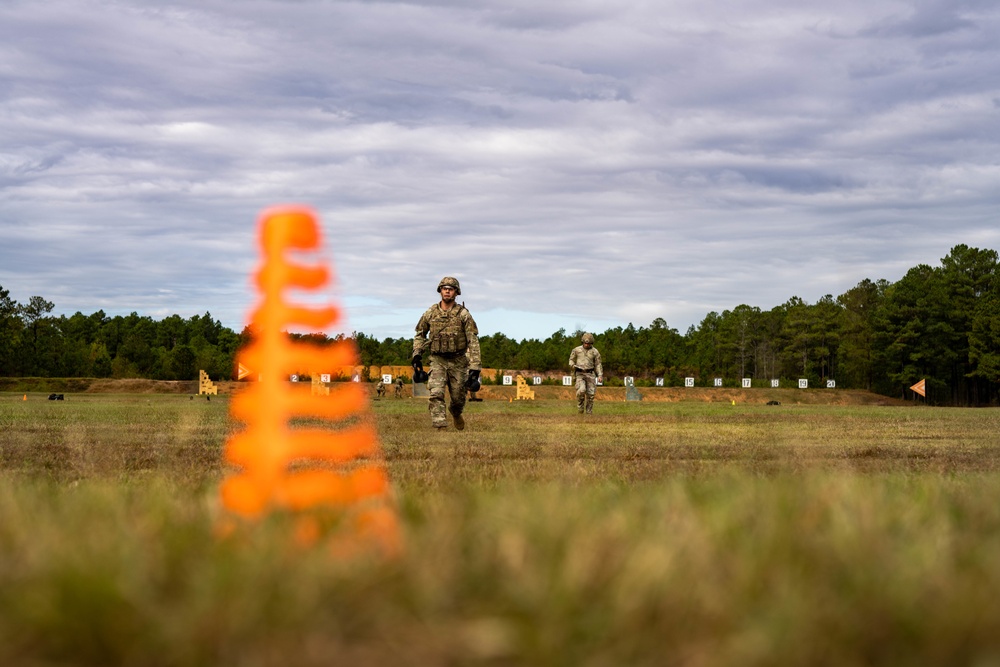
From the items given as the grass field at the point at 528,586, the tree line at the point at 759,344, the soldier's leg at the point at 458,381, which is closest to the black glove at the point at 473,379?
the soldier's leg at the point at 458,381

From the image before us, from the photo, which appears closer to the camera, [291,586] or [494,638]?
[494,638]

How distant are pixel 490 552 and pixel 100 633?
3.90 ft

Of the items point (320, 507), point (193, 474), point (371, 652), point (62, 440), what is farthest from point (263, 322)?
point (62, 440)

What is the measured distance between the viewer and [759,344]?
111 meters

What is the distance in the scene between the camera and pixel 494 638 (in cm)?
231

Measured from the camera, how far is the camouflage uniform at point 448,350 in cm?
1631

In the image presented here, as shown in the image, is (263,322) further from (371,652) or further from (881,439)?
(881,439)

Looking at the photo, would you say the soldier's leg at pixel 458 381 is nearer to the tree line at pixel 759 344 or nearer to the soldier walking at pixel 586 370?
the soldier walking at pixel 586 370

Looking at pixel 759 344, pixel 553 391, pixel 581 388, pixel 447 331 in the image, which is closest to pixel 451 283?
pixel 447 331

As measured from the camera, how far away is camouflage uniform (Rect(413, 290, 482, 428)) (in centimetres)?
1631

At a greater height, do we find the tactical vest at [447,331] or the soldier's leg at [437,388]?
the tactical vest at [447,331]

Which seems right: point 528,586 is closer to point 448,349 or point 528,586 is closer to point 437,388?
point 448,349

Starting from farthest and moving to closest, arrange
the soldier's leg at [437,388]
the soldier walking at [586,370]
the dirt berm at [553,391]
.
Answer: the dirt berm at [553,391], the soldier walking at [586,370], the soldier's leg at [437,388]

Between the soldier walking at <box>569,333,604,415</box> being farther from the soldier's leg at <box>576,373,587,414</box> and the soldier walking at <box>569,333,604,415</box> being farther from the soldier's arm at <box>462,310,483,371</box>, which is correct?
the soldier's arm at <box>462,310,483,371</box>
